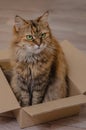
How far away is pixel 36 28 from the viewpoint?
1300 mm

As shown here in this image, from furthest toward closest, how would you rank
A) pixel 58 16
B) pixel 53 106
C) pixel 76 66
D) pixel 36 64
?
pixel 58 16 → pixel 76 66 → pixel 36 64 → pixel 53 106

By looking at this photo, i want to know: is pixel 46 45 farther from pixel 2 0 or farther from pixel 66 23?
pixel 2 0

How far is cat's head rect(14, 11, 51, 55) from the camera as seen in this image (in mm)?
1285

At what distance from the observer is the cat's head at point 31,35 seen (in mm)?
1285

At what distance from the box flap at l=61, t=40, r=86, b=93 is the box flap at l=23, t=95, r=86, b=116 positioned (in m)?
0.10

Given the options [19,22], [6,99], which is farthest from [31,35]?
[6,99]

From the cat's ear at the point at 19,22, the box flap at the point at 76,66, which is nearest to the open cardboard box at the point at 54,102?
the box flap at the point at 76,66

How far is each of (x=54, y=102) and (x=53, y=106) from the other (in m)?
0.04

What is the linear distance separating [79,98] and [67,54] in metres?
0.39

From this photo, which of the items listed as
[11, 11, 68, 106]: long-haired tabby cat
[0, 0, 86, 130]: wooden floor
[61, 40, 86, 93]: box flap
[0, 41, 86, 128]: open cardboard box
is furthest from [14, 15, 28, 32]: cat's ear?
[0, 0, 86, 130]: wooden floor

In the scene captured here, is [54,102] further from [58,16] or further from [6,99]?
[58,16]

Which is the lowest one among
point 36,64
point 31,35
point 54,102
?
point 54,102

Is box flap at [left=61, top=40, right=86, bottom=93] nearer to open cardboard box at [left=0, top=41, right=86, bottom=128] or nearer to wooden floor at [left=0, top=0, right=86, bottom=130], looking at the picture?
open cardboard box at [left=0, top=41, right=86, bottom=128]

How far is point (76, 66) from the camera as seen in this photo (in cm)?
156
